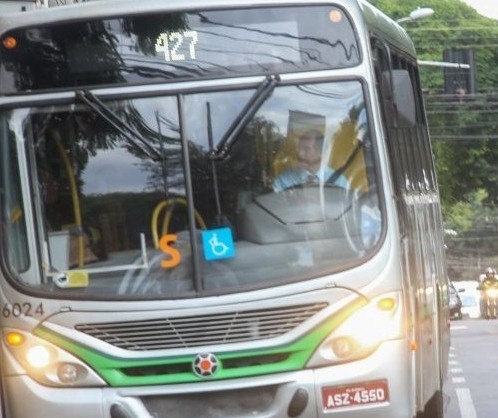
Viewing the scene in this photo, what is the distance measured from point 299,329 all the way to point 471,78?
39465mm

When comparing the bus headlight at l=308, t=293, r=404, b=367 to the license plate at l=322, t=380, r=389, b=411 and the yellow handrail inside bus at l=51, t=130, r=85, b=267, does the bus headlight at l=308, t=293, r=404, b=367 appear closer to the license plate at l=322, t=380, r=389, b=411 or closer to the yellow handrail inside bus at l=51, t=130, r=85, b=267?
the license plate at l=322, t=380, r=389, b=411

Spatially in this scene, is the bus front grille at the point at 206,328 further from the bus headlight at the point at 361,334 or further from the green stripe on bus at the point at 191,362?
the bus headlight at the point at 361,334

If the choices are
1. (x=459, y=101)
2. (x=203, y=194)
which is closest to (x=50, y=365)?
(x=203, y=194)

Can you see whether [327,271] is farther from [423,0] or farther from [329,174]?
[423,0]

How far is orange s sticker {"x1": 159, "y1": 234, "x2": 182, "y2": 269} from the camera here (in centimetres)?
931

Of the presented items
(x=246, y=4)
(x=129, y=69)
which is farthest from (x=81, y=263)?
(x=246, y=4)

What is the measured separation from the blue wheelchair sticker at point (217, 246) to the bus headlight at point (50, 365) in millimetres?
907

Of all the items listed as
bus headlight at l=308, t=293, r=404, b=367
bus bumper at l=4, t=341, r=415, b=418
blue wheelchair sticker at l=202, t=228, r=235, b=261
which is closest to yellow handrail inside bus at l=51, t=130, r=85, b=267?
blue wheelchair sticker at l=202, t=228, r=235, b=261

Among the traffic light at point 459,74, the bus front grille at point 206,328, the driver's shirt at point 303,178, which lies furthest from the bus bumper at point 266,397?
the traffic light at point 459,74

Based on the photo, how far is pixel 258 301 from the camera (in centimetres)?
918

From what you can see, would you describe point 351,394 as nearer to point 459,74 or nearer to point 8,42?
point 8,42

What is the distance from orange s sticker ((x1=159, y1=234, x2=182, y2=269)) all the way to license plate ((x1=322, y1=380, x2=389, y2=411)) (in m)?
1.07

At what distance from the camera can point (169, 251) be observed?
9328 mm

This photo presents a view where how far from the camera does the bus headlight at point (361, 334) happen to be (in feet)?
30.1
